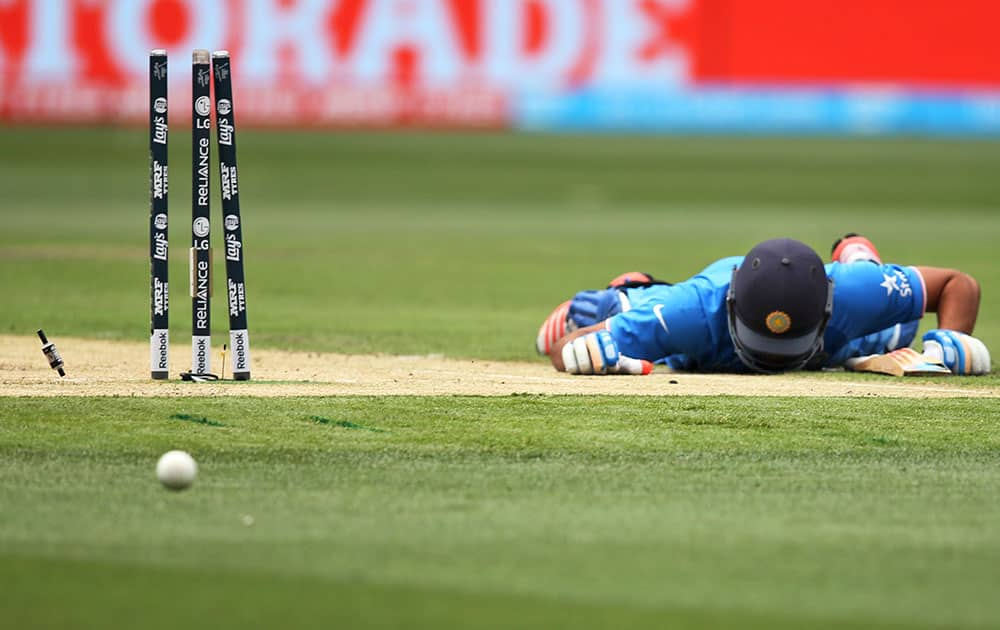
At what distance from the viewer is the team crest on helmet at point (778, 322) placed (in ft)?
32.2

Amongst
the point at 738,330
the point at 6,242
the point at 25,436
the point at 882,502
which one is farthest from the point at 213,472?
the point at 6,242

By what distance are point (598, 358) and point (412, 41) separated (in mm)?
32694

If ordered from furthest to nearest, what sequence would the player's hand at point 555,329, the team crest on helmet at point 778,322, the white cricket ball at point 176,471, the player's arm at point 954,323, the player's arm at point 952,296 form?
1. the player's hand at point 555,329
2. the player's arm at point 952,296
3. the player's arm at point 954,323
4. the team crest on helmet at point 778,322
5. the white cricket ball at point 176,471

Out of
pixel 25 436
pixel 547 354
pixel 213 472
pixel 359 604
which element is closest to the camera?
pixel 359 604

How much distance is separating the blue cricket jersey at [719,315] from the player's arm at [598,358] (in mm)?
117

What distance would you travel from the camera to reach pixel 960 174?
40.5 metres

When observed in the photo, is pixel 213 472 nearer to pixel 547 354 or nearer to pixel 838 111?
pixel 547 354

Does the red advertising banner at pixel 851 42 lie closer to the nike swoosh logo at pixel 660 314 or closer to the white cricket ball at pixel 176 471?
the nike swoosh logo at pixel 660 314

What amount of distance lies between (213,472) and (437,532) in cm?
152

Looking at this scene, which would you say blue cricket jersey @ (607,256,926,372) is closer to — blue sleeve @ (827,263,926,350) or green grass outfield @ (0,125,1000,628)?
blue sleeve @ (827,263,926,350)

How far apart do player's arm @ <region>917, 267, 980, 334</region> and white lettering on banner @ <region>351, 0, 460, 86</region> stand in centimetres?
3199

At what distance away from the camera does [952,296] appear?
428 inches

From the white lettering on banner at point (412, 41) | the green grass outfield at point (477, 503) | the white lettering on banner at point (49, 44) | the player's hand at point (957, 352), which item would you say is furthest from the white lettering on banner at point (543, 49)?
the player's hand at point (957, 352)

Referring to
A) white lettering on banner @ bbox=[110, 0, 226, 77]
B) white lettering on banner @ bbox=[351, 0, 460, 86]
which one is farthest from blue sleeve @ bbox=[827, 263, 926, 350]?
white lettering on banner @ bbox=[110, 0, 226, 77]
